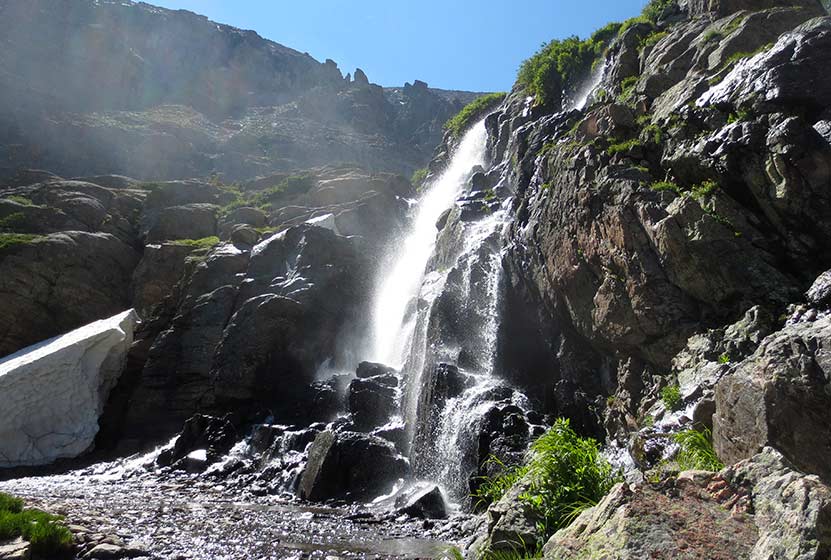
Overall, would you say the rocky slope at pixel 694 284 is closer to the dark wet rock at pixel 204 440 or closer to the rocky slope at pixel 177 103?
the dark wet rock at pixel 204 440

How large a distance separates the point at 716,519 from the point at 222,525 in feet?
42.8

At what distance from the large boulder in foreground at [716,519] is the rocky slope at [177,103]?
2783 inches

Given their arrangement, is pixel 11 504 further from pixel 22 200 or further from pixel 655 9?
pixel 22 200

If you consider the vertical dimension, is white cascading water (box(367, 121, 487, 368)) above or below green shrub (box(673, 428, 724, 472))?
above

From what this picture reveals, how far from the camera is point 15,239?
33.8 m

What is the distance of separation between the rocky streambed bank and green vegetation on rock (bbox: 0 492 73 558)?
0.37m

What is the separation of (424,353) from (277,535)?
11.4m

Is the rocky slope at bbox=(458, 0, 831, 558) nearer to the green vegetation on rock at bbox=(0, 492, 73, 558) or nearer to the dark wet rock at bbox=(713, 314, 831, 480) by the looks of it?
→ the dark wet rock at bbox=(713, 314, 831, 480)

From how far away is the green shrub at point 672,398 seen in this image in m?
12.0

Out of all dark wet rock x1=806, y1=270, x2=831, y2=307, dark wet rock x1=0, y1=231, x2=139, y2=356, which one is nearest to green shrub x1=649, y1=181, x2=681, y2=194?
dark wet rock x1=806, y1=270, x2=831, y2=307

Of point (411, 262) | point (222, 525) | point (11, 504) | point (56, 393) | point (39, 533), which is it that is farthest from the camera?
point (411, 262)

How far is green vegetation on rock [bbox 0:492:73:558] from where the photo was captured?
10109 mm

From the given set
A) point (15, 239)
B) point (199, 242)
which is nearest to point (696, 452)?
point (199, 242)

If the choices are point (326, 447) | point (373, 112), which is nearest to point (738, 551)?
point (326, 447)
